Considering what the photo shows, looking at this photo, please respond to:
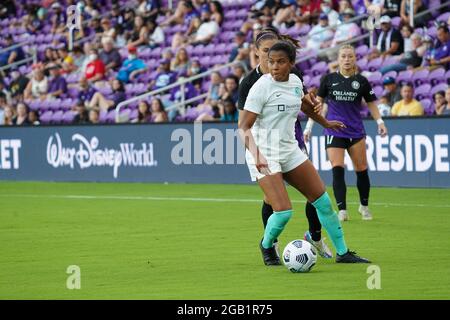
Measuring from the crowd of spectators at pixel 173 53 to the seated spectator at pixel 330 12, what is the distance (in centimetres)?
2

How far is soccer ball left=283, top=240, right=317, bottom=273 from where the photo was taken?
1030 cm

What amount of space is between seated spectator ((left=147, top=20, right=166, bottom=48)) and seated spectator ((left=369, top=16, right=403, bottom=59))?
8.06 meters

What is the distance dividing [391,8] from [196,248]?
13.3 m

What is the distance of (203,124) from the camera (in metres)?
23.1

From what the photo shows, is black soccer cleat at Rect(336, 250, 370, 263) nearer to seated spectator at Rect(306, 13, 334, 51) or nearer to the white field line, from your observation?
the white field line

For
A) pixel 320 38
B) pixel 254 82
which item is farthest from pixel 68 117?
pixel 254 82

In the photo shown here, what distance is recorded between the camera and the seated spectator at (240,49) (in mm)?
25797

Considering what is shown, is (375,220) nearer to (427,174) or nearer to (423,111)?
(427,174)

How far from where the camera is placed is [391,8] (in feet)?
80.1

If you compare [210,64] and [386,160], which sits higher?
[210,64]

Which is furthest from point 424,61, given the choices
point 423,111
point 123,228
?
point 123,228

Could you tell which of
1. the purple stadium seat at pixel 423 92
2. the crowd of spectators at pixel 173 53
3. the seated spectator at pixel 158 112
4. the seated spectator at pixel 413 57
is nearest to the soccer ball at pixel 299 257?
the crowd of spectators at pixel 173 53
